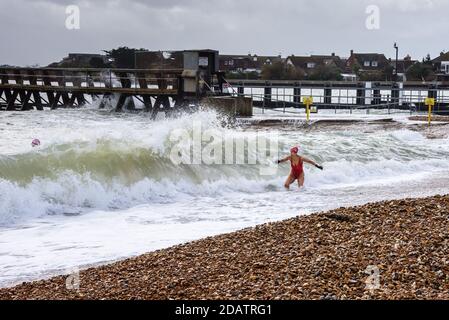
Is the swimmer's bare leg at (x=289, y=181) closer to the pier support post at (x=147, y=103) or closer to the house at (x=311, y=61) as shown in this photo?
the pier support post at (x=147, y=103)

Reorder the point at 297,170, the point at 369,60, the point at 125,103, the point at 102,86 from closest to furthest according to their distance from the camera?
the point at 297,170
the point at 102,86
the point at 125,103
the point at 369,60

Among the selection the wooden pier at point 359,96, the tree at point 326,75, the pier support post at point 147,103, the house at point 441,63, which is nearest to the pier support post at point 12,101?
the pier support post at point 147,103

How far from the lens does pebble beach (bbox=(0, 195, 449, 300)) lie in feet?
17.1

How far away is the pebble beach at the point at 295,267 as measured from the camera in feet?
17.1

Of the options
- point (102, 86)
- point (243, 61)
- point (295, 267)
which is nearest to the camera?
point (295, 267)

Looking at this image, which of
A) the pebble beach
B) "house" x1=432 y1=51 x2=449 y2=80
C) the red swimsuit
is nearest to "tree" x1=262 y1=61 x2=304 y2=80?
"house" x1=432 y1=51 x2=449 y2=80

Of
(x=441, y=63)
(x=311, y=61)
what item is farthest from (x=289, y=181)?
(x=311, y=61)

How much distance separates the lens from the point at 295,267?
232 inches

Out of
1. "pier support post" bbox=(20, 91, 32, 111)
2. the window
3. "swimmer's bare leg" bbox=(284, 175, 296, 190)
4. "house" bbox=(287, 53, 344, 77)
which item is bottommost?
"swimmer's bare leg" bbox=(284, 175, 296, 190)

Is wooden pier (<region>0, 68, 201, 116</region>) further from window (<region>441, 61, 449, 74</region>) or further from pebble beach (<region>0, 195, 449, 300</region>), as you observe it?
window (<region>441, 61, 449, 74</region>)

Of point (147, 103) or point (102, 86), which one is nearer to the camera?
point (147, 103)

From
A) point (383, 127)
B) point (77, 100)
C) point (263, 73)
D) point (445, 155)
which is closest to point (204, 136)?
point (445, 155)

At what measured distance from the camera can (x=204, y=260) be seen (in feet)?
21.9

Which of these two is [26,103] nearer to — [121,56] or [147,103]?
[147,103]
